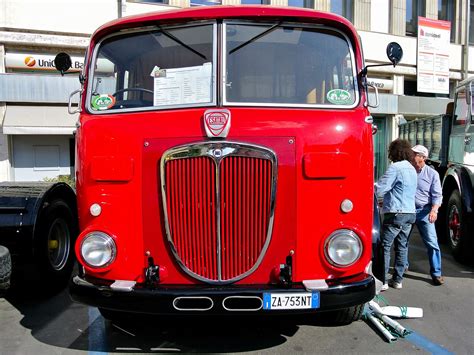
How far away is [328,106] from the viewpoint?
10.7 ft

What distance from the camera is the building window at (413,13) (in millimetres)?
18922

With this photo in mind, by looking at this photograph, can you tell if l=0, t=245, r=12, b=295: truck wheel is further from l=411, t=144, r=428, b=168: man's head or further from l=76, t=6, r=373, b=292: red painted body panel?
l=411, t=144, r=428, b=168: man's head

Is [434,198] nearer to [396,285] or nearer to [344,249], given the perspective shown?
[396,285]

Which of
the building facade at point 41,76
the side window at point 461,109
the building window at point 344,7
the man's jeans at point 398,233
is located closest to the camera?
the man's jeans at point 398,233

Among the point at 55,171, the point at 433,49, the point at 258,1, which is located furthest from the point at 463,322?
the point at 433,49

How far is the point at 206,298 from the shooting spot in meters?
2.90

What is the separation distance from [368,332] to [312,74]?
228 cm

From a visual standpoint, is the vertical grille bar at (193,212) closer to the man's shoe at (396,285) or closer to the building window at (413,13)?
the man's shoe at (396,285)

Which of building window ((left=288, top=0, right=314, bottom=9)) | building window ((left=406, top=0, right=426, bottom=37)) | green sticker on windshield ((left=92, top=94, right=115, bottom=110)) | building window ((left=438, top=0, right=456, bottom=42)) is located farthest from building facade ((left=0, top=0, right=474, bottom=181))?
green sticker on windshield ((left=92, top=94, right=115, bottom=110))

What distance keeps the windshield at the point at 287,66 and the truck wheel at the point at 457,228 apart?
10.9 ft

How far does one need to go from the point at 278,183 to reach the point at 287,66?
39.2 inches

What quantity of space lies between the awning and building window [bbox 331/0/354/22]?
11170 millimetres

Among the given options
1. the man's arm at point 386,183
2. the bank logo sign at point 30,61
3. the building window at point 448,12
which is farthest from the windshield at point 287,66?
the building window at point 448,12

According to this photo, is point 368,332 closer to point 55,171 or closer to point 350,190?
point 350,190
